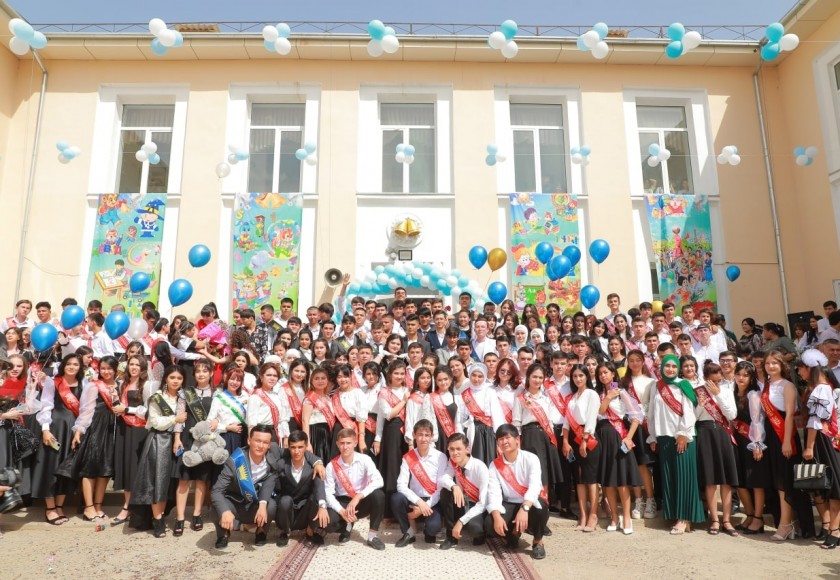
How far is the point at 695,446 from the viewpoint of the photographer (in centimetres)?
471

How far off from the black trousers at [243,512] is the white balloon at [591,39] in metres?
7.39

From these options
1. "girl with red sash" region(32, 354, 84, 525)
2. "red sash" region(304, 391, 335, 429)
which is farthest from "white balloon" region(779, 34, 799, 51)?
"girl with red sash" region(32, 354, 84, 525)

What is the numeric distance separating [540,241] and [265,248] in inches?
189

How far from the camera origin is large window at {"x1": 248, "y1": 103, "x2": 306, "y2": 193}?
10.6m

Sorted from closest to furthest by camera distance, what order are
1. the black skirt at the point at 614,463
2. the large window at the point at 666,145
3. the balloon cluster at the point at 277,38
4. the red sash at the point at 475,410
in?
the black skirt at the point at 614,463
the red sash at the point at 475,410
the balloon cluster at the point at 277,38
the large window at the point at 666,145

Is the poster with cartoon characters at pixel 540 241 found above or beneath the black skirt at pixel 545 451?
above

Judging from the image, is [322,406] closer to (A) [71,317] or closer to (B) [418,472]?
(B) [418,472]

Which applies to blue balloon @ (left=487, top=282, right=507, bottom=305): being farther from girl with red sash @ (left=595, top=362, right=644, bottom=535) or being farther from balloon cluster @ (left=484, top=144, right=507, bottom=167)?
girl with red sash @ (left=595, top=362, right=644, bottom=535)

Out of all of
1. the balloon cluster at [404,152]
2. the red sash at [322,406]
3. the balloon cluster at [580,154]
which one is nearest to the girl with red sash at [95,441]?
the red sash at [322,406]

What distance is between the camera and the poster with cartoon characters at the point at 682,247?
32.9ft

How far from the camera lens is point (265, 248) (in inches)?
390

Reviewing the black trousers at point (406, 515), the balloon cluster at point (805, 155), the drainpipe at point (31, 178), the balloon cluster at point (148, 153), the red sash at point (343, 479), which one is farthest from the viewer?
the drainpipe at point (31, 178)

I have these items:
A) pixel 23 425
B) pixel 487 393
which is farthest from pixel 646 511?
pixel 23 425

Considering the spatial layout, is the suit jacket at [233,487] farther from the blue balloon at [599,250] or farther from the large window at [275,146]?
the large window at [275,146]
